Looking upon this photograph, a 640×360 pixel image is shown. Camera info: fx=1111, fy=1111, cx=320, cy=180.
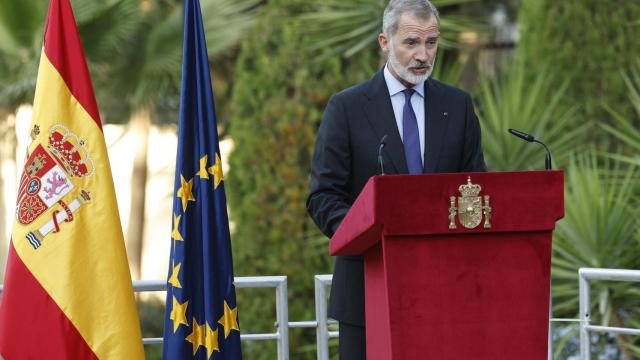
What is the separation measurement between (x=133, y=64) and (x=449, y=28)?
13.2ft

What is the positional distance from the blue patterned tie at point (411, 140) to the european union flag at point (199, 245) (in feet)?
3.52

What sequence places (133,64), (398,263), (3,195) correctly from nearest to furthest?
(398,263), (133,64), (3,195)

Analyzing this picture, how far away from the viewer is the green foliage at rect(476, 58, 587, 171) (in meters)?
7.61

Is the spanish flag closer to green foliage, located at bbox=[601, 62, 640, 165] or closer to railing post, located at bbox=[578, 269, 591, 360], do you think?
railing post, located at bbox=[578, 269, 591, 360]

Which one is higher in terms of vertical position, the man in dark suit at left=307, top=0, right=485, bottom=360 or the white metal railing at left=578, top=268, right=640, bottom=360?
the man in dark suit at left=307, top=0, right=485, bottom=360

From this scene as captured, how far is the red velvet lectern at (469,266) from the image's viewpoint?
251cm

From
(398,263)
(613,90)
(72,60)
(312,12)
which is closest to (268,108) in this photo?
(312,12)

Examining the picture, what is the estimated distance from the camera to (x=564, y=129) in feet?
26.5

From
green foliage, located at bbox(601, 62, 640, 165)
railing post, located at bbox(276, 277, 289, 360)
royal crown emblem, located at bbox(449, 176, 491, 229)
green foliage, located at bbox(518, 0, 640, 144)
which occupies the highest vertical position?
green foliage, located at bbox(518, 0, 640, 144)

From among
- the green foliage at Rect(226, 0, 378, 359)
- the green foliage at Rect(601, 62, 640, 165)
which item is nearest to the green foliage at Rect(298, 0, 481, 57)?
the green foliage at Rect(226, 0, 378, 359)

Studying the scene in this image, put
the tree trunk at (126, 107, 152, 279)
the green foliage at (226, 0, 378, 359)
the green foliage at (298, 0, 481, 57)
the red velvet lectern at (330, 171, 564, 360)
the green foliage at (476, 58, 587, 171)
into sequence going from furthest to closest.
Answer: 1. the tree trunk at (126, 107, 152, 279)
2. the green foliage at (298, 0, 481, 57)
3. the green foliage at (226, 0, 378, 359)
4. the green foliage at (476, 58, 587, 171)
5. the red velvet lectern at (330, 171, 564, 360)

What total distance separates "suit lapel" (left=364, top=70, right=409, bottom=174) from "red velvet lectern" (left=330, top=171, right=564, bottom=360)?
469 mm

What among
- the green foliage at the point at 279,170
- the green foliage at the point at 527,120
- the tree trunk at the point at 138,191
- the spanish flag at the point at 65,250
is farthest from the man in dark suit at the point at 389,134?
the tree trunk at the point at 138,191

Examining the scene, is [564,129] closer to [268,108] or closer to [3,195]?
[268,108]
